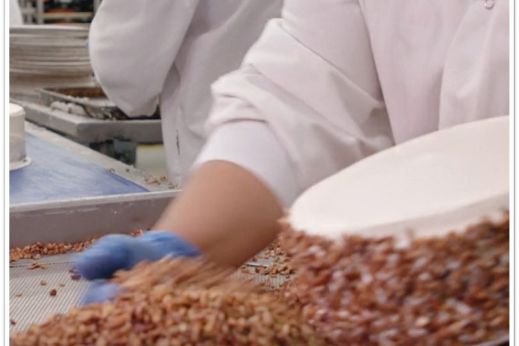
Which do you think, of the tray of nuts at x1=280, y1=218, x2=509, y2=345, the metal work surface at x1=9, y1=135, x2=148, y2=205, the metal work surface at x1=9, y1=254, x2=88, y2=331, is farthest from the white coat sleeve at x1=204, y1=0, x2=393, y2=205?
the metal work surface at x1=9, y1=135, x2=148, y2=205

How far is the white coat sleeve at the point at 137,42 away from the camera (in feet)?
7.12

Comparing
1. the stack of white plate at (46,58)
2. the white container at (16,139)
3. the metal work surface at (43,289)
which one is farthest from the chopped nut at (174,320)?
the stack of white plate at (46,58)

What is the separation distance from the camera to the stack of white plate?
116 inches

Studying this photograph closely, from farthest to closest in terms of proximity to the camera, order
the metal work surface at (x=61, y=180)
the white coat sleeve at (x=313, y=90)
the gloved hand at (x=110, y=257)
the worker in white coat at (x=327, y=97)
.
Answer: the metal work surface at (x=61, y=180), the white coat sleeve at (x=313, y=90), the worker in white coat at (x=327, y=97), the gloved hand at (x=110, y=257)

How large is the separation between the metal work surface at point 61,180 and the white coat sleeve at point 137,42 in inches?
12.0

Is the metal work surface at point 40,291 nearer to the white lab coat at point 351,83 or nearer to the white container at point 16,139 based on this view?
the white lab coat at point 351,83

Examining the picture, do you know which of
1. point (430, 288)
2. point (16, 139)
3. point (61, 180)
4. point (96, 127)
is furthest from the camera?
point (96, 127)

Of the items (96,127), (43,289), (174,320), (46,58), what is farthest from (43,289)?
(46,58)

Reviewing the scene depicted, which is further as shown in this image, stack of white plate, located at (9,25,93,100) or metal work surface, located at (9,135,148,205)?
stack of white plate, located at (9,25,93,100)

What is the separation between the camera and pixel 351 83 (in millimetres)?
1129

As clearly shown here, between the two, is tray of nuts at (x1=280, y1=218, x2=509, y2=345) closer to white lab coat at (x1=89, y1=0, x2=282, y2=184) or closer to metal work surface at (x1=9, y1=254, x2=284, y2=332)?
metal work surface at (x1=9, y1=254, x2=284, y2=332)

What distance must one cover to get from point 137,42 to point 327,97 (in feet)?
3.96

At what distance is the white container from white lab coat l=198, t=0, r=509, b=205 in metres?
0.92

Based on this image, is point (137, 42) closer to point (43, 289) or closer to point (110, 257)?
point (43, 289)
